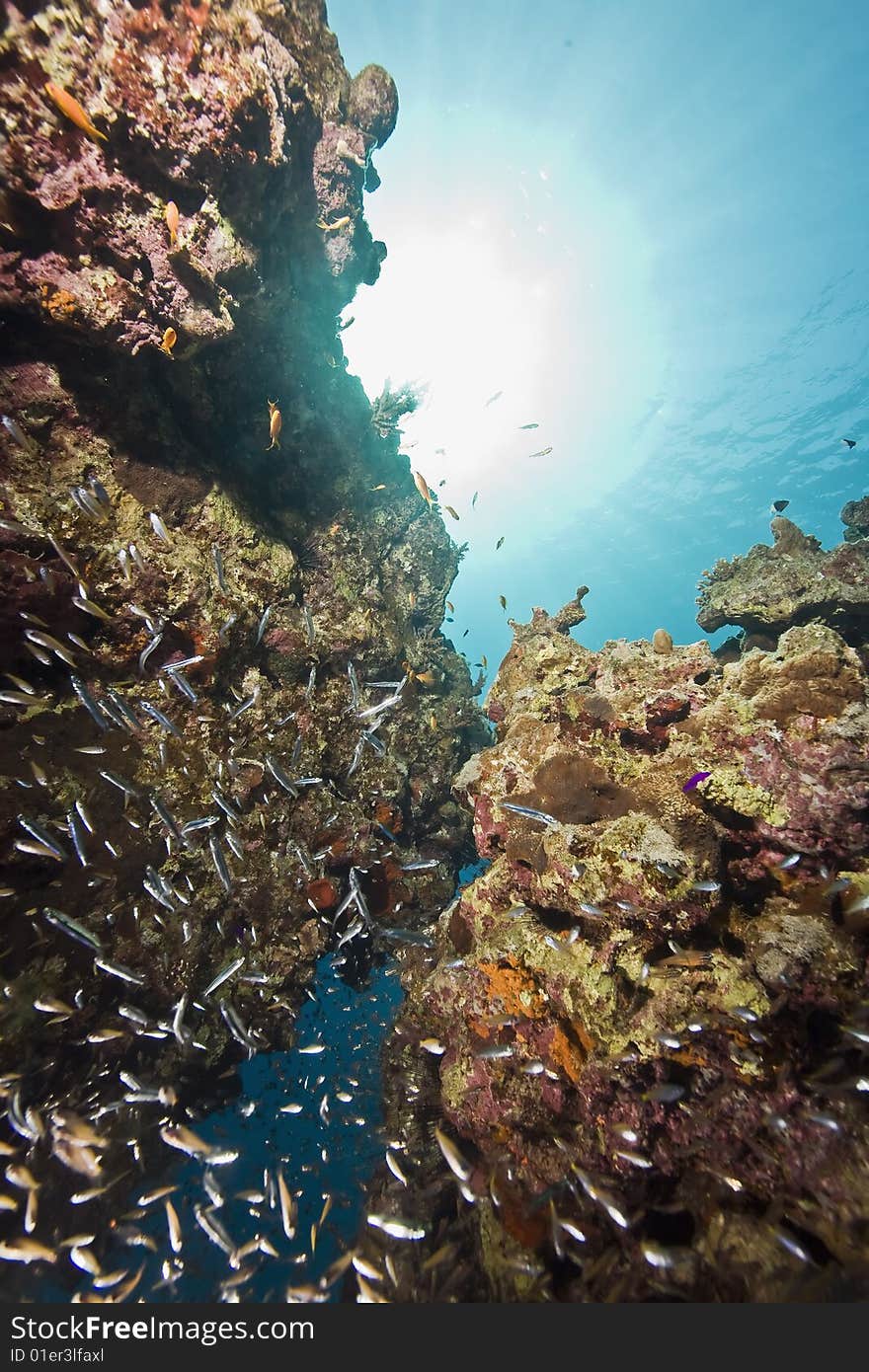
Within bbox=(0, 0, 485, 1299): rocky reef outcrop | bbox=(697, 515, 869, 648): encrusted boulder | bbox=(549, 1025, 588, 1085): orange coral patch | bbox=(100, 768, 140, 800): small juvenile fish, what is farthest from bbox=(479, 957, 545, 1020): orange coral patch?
bbox=(697, 515, 869, 648): encrusted boulder

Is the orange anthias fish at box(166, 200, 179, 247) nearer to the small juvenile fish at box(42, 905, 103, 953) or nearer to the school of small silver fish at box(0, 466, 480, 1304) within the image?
the school of small silver fish at box(0, 466, 480, 1304)

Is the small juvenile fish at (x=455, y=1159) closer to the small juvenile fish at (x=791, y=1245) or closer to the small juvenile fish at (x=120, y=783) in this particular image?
the small juvenile fish at (x=791, y=1245)

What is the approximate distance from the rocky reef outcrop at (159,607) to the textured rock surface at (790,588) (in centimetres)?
901

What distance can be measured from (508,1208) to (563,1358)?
1.18 metres

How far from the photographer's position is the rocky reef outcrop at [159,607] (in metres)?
5.92

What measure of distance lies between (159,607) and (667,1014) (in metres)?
7.64

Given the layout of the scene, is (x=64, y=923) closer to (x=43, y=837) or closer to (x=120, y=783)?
(x=43, y=837)

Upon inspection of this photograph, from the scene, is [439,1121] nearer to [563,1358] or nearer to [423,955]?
[423,955]

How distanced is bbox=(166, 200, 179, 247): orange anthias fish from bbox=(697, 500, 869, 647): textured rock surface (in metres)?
12.6

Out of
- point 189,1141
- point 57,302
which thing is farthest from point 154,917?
point 57,302

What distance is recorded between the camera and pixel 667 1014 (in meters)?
4.51

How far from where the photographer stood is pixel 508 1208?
5.15 m

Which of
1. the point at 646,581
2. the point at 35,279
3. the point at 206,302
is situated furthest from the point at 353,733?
the point at 646,581

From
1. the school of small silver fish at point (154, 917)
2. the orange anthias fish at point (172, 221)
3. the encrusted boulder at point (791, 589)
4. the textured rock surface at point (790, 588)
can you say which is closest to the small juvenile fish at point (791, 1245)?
the school of small silver fish at point (154, 917)
